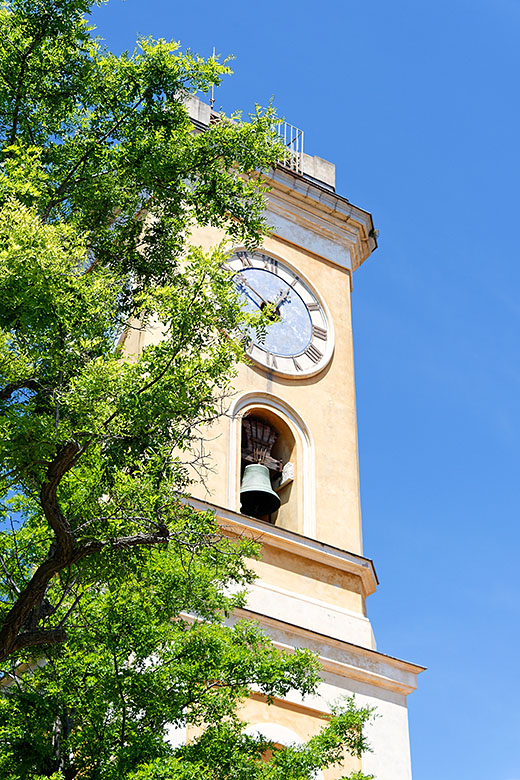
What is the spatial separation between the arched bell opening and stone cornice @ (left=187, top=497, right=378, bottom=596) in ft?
2.30

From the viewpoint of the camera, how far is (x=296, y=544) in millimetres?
15641

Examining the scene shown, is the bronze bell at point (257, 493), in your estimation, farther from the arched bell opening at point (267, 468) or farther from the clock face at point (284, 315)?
→ the clock face at point (284, 315)

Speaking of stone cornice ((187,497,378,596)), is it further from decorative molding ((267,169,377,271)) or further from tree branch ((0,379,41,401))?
tree branch ((0,379,41,401))

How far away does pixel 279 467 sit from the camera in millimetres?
17141

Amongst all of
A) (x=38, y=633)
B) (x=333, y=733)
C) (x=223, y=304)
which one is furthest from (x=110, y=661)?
(x=223, y=304)

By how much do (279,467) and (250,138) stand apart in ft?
24.4

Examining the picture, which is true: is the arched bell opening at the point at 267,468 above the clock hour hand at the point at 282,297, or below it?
below

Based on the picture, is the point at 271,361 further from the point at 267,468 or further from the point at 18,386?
the point at 18,386

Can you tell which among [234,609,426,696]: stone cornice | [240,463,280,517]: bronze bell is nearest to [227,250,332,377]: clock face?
[240,463,280,517]: bronze bell

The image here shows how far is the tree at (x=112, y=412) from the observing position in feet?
27.2

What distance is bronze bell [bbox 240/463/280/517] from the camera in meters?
16.3

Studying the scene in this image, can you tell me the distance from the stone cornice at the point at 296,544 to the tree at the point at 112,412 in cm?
393

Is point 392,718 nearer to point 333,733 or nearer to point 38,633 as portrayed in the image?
point 333,733

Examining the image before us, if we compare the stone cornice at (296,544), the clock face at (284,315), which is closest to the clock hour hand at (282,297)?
the clock face at (284,315)
